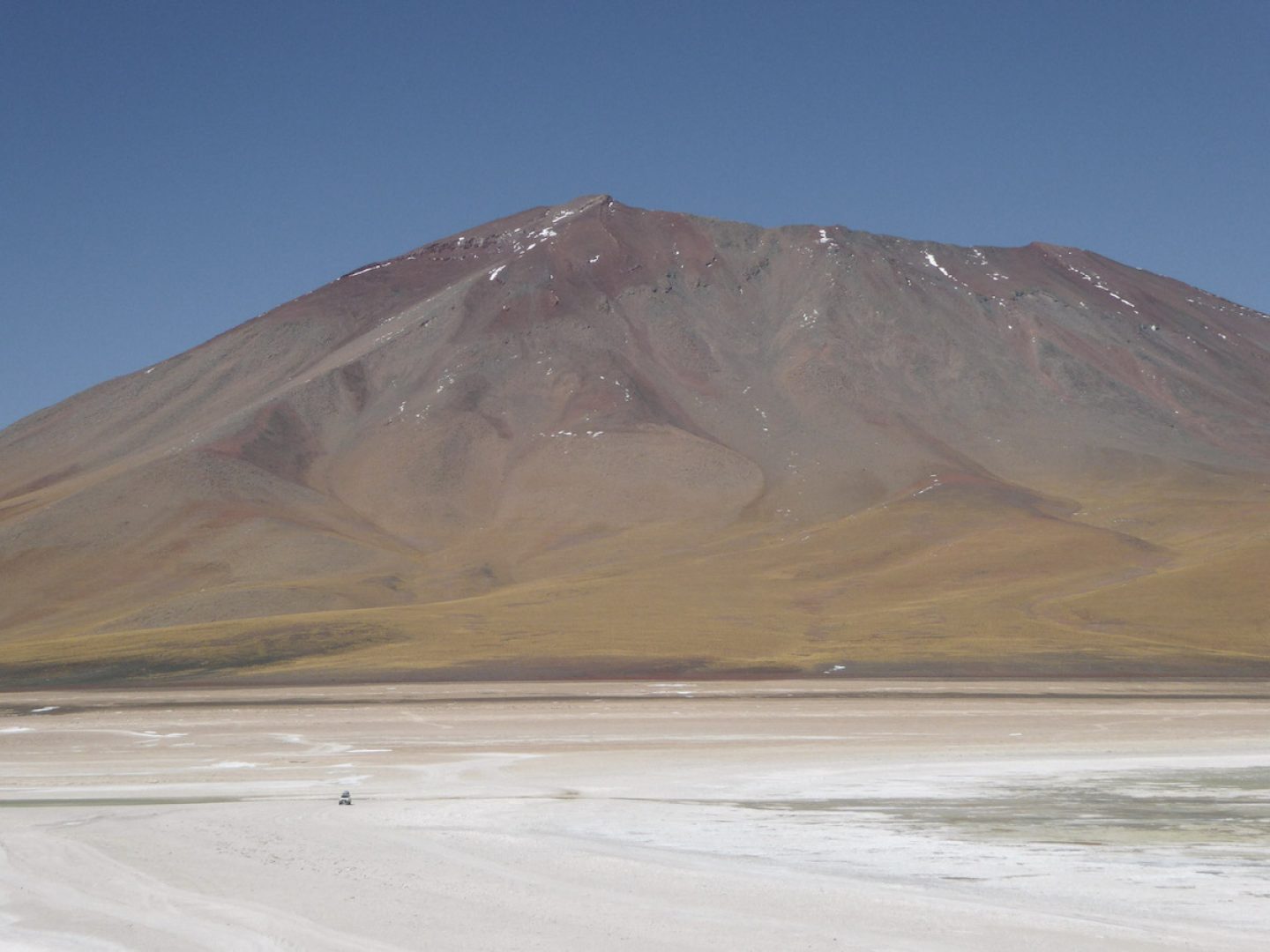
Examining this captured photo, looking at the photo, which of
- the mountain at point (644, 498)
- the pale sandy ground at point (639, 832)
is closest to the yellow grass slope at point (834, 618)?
the mountain at point (644, 498)

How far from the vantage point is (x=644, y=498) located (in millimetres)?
147750

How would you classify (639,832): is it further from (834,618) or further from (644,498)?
(644,498)

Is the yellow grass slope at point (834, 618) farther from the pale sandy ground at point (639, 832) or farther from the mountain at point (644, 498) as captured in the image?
the pale sandy ground at point (639, 832)

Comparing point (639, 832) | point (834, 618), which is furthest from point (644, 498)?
point (639, 832)

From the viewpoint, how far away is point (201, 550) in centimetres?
12950

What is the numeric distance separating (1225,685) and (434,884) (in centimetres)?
4634

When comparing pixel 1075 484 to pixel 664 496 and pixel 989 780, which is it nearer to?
pixel 664 496

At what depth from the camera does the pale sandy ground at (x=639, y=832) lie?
1403 cm

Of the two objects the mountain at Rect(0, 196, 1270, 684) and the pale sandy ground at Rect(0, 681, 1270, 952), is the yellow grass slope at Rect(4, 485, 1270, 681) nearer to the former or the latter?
the mountain at Rect(0, 196, 1270, 684)

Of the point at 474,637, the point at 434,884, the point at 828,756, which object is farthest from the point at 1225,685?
the point at 434,884

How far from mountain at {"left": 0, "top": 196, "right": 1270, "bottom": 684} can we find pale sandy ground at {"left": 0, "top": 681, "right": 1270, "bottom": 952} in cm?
2338

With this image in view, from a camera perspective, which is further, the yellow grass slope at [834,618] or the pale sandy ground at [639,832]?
the yellow grass slope at [834,618]

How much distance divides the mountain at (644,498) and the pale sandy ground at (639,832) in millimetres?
23378

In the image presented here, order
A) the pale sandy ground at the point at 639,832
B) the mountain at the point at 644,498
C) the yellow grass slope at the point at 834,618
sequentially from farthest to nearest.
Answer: the mountain at the point at 644,498 → the yellow grass slope at the point at 834,618 → the pale sandy ground at the point at 639,832
